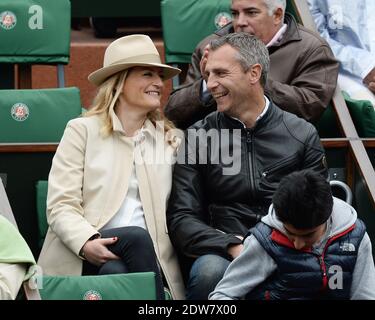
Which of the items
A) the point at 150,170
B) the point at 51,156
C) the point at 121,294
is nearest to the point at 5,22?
the point at 51,156

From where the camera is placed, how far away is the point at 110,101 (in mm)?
5641

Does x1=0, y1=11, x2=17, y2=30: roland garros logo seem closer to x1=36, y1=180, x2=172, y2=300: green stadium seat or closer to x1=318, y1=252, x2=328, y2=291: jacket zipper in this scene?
x1=36, y1=180, x2=172, y2=300: green stadium seat

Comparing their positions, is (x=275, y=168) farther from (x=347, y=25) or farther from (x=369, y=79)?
(x=347, y=25)

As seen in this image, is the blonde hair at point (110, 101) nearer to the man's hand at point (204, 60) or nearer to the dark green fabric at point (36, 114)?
the man's hand at point (204, 60)

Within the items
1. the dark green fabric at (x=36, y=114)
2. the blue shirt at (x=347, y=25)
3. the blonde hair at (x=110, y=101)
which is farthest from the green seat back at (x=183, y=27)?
the blonde hair at (x=110, y=101)

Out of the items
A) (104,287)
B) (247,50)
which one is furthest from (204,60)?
(104,287)

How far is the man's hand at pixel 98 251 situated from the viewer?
514 cm

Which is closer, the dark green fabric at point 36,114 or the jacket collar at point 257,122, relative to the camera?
the jacket collar at point 257,122

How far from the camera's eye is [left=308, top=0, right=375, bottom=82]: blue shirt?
6730 mm

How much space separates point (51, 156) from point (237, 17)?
1.15 metres

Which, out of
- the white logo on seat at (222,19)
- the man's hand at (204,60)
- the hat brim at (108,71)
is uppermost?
the man's hand at (204,60)

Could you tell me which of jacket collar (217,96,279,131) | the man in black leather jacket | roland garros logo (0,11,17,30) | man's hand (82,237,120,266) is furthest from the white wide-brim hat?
roland garros logo (0,11,17,30)

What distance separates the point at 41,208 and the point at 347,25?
2.14m

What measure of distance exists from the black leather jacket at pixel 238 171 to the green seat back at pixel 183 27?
4.32 feet
